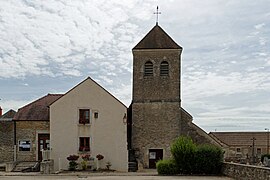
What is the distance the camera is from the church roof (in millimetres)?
36344

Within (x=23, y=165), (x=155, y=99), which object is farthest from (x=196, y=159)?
(x=23, y=165)

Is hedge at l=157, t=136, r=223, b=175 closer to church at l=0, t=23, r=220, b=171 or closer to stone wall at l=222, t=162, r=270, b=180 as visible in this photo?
stone wall at l=222, t=162, r=270, b=180

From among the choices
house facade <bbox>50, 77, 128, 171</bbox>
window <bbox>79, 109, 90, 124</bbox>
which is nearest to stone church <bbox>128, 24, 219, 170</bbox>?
house facade <bbox>50, 77, 128, 171</bbox>

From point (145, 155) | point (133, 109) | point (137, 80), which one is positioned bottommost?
point (145, 155)

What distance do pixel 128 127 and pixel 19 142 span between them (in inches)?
332

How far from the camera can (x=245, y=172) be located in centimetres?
2202

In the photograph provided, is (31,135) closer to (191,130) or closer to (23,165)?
(23,165)

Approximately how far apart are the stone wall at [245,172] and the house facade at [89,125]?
9455 millimetres

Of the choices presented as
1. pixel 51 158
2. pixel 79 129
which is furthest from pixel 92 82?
pixel 51 158

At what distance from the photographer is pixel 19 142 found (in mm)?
34406

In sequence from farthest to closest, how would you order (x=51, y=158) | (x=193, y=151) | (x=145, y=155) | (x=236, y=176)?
(x=145, y=155) → (x=51, y=158) → (x=193, y=151) → (x=236, y=176)

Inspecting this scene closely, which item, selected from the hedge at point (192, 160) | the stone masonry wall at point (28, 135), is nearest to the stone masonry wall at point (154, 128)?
the stone masonry wall at point (28, 135)

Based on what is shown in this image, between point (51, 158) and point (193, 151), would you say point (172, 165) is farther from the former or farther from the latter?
point (51, 158)

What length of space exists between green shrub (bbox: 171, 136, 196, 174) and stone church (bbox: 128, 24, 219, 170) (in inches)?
314
